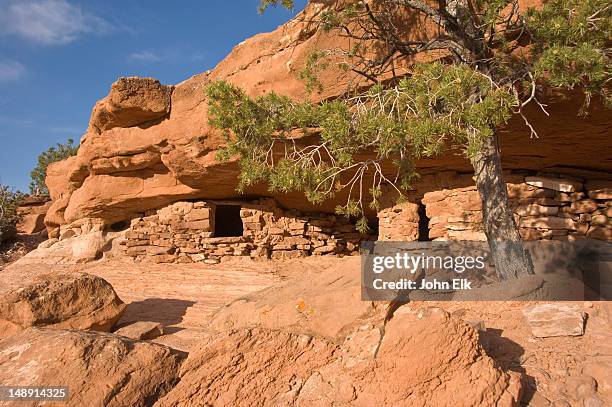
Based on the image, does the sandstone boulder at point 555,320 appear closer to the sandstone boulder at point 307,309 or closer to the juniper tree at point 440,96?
the juniper tree at point 440,96

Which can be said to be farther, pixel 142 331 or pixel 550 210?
pixel 550 210

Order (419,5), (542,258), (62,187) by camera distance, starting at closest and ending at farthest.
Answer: (542,258) → (419,5) → (62,187)

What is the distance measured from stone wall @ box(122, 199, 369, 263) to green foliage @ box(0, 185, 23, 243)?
7.22 meters

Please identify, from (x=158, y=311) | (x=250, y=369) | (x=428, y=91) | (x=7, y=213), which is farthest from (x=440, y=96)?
(x=7, y=213)

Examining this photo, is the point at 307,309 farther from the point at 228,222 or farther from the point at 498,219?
the point at 228,222

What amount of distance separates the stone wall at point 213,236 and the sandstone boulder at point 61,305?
458 centimetres

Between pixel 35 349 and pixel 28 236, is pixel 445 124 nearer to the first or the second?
pixel 35 349

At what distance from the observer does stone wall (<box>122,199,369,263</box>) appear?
31.0 feet

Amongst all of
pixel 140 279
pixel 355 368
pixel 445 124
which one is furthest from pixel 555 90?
pixel 140 279

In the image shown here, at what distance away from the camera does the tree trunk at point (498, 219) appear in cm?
448

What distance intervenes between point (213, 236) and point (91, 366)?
7.11m

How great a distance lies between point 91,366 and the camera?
266 cm

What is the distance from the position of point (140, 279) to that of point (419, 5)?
6.51 meters

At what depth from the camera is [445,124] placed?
12.1 ft
